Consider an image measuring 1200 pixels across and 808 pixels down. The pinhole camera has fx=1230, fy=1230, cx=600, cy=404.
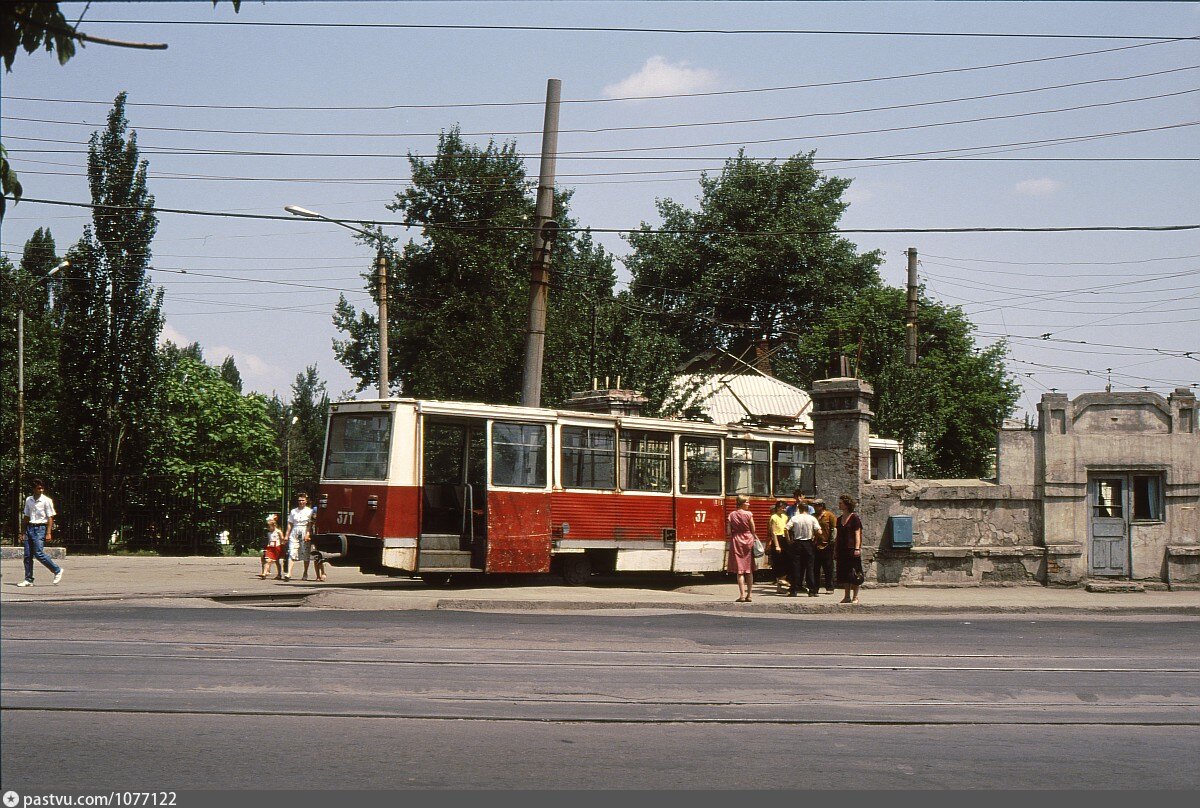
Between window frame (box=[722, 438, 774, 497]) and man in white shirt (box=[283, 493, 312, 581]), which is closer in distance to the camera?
man in white shirt (box=[283, 493, 312, 581])

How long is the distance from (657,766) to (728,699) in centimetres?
268

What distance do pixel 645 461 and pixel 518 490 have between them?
3.15m

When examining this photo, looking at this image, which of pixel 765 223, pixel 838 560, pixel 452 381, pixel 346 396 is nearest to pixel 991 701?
pixel 838 560

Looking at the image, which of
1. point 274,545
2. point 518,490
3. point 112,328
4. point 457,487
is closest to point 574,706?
point 518,490

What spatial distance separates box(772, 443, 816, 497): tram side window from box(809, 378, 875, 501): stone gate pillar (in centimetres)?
288

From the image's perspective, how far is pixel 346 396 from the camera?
164 ft

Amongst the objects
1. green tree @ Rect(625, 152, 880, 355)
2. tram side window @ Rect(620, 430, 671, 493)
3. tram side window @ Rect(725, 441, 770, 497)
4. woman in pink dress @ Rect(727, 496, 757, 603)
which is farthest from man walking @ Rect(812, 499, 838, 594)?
green tree @ Rect(625, 152, 880, 355)

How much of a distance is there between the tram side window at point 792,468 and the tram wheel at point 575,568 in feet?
16.4

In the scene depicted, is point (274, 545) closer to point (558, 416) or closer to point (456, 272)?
point (558, 416)

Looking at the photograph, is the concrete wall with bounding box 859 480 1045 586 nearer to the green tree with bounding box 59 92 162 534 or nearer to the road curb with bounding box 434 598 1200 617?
the road curb with bounding box 434 598 1200 617

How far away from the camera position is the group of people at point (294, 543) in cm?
2292

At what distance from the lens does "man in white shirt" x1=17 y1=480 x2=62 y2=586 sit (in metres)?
19.2

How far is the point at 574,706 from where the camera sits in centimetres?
916

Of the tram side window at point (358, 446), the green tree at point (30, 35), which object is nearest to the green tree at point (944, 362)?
the tram side window at point (358, 446)
